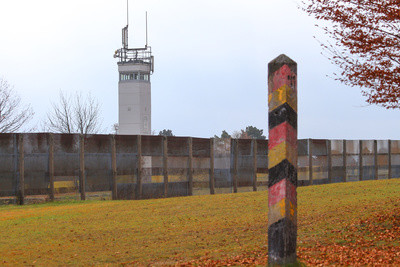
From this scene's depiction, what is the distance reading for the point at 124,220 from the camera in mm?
14977

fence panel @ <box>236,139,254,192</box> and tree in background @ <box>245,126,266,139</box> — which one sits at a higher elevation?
tree in background @ <box>245,126,266,139</box>

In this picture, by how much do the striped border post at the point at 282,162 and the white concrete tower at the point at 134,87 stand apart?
7296 cm

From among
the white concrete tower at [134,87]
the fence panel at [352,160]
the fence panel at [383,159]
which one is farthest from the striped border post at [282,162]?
the white concrete tower at [134,87]

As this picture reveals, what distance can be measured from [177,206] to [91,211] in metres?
2.83

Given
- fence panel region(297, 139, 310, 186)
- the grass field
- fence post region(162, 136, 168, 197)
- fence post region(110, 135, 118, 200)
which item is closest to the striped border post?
the grass field

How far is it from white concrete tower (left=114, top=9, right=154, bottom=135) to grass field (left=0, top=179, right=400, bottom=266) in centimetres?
6027

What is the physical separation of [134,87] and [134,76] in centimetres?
159

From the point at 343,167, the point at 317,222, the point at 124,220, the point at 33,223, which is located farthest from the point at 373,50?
the point at 343,167

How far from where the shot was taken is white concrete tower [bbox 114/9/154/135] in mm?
78438

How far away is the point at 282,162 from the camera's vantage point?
222 inches

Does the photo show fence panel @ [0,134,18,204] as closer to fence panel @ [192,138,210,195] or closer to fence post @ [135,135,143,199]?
fence post @ [135,135,143,199]

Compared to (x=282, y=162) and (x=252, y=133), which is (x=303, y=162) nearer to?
(x=282, y=162)

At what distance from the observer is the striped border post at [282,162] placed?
5.59 metres

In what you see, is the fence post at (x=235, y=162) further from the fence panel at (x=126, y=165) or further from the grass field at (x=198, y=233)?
the grass field at (x=198, y=233)
